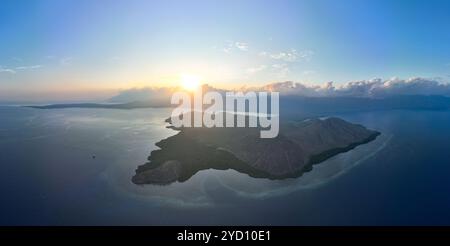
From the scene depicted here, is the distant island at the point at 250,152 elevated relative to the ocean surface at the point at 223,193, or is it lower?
elevated

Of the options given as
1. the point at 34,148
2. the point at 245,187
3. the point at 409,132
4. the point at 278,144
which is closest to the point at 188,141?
the point at 278,144

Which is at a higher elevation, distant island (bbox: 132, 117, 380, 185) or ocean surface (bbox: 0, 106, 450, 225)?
distant island (bbox: 132, 117, 380, 185)

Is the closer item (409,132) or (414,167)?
(414,167)

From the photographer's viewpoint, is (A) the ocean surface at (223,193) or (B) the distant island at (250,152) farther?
(B) the distant island at (250,152)

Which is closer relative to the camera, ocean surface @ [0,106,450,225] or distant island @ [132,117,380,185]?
ocean surface @ [0,106,450,225]

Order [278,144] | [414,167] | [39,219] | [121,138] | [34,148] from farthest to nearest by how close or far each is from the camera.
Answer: [121,138] → [34,148] → [278,144] → [414,167] → [39,219]

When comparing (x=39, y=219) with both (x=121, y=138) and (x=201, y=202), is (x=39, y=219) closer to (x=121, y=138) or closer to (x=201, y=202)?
(x=201, y=202)

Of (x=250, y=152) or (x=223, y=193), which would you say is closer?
(x=223, y=193)

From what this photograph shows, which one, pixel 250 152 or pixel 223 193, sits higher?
pixel 250 152
